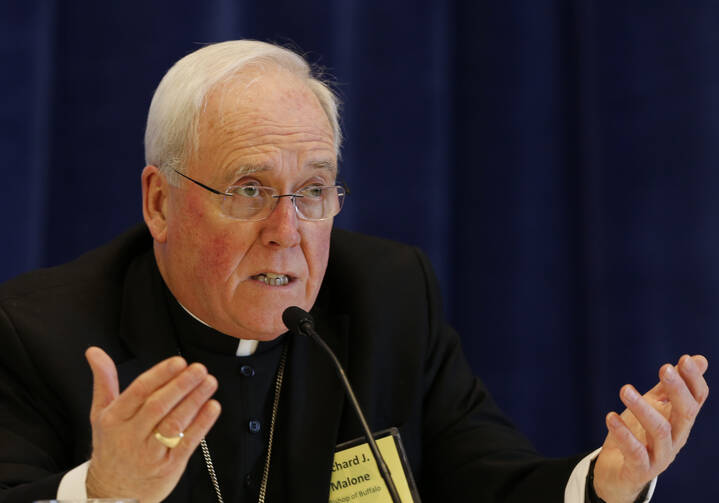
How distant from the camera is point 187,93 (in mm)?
2002

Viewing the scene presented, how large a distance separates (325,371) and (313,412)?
0.11m

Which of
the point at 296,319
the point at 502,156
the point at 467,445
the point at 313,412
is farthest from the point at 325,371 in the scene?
the point at 502,156

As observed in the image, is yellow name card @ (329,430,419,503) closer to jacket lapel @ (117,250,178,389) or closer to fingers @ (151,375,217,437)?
jacket lapel @ (117,250,178,389)

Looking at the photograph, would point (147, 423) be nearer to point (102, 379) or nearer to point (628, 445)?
point (102, 379)

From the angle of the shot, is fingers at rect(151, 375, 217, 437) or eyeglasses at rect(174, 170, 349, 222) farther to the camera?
eyeglasses at rect(174, 170, 349, 222)

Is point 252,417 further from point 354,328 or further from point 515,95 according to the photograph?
point 515,95

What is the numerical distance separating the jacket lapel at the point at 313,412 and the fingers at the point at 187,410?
571 mm

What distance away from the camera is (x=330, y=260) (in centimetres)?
231

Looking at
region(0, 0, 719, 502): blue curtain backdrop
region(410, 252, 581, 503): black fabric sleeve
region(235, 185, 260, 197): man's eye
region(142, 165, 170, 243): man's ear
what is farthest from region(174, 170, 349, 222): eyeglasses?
region(0, 0, 719, 502): blue curtain backdrop

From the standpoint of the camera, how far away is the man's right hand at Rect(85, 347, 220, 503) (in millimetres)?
1313

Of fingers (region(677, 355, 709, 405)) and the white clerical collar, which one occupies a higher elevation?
fingers (region(677, 355, 709, 405))

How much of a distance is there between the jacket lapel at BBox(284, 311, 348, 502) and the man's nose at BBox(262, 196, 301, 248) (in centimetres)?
27

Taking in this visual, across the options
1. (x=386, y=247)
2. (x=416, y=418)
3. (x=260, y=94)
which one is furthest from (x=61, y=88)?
(x=416, y=418)

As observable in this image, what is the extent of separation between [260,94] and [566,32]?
142 centimetres
